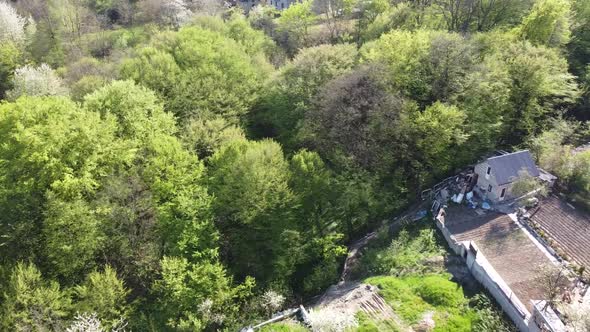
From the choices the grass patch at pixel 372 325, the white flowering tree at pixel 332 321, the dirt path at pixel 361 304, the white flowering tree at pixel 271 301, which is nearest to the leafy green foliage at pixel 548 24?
the dirt path at pixel 361 304

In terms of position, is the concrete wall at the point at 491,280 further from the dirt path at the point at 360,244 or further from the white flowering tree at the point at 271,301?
the white flowering tree at the point at 271,301

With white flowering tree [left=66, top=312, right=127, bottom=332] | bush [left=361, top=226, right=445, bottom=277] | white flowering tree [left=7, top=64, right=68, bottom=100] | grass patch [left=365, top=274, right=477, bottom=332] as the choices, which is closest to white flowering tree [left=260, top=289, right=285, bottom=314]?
grass patch [left=365, top=274, right=477, bottom=332]

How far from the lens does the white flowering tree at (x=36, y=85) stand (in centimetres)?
4775

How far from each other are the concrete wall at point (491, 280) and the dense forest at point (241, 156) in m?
6.95

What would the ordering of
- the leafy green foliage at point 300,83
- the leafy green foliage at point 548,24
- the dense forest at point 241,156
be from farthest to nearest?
the leafy green foliage at point 548,24, the leafy green foliage at point 300,83, the dense forest at point 241,156

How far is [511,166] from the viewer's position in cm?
3434

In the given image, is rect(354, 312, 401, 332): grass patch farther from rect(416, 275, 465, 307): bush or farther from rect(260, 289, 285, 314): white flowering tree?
rect(260, 289, 285, 314): white flowering tree

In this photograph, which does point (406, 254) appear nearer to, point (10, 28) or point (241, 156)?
point (241, 156)

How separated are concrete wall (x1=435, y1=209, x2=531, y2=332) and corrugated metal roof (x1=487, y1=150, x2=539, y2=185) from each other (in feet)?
21.1

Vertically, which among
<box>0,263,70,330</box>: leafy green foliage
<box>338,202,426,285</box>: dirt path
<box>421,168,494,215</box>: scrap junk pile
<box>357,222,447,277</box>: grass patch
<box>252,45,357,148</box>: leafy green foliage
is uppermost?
<box>252,45,357,148</box>: leafy green foliage

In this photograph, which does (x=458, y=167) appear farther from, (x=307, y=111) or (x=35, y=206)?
(x=35, y=206)

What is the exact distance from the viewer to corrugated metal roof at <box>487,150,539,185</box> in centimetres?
3391

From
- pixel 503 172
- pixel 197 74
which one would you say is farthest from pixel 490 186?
pixel 197 74

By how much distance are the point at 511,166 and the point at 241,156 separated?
2139cm
